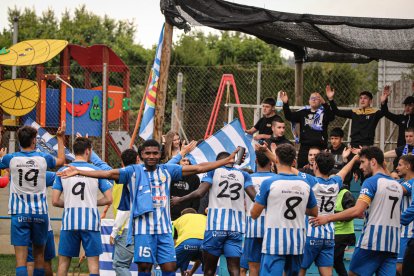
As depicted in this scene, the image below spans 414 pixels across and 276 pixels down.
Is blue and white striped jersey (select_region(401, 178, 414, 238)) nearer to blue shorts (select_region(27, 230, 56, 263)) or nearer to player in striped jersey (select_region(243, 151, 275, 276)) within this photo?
player in striped jersey (select_region(243, 151, 275, 276))

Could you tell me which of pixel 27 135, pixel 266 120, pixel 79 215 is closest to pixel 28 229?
pixel 79 215

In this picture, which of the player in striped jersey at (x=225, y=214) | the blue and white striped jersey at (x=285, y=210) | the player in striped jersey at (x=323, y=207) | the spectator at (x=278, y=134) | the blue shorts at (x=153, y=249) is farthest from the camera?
the spectator at (x=278, y=134)

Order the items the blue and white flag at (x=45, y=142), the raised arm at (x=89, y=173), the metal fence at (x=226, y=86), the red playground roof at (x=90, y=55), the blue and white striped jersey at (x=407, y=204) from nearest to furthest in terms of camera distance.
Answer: the raised arm at (x=89, y=173) → the blue and white striped jersey at (x=407, y=204) → the blue and white flag at (x=45, y=142) → the red playground roof at (x=90, y=55) → the metal fence at (x=226, y=86)

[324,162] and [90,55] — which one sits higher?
[90,55]

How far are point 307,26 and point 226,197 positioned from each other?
12.8 ft

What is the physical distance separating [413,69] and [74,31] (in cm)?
3287

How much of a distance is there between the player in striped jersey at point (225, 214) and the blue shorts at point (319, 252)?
91 centimetres

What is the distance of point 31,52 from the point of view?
19.6 metres

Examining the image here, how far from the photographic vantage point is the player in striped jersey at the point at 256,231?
40.2ft

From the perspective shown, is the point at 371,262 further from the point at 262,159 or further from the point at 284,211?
the point at 262,159

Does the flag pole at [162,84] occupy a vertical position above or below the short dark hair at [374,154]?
above

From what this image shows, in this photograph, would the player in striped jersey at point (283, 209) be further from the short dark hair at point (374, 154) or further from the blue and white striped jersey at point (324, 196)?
the blue and white striped jersey at point (324, 196)

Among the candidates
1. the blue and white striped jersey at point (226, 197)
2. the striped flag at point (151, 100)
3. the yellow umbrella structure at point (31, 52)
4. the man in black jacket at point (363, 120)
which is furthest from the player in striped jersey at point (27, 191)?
the yellow umbrella structure at point (31, 52)

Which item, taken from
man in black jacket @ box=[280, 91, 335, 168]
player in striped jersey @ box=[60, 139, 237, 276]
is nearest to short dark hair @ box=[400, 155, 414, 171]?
player in striped jersey @ box=[60, 139, 237, 276]
